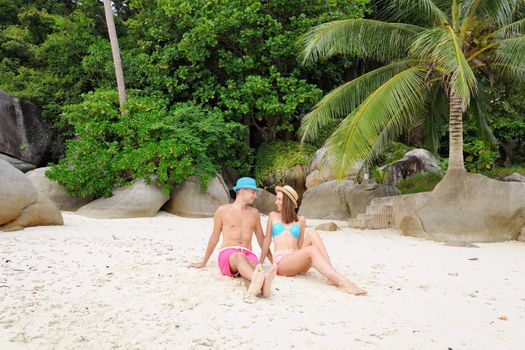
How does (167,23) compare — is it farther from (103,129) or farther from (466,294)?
(466,294)

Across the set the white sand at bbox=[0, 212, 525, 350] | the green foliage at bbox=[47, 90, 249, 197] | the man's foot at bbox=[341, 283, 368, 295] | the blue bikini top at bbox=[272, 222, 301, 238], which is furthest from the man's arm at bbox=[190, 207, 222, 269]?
the green foliage at bbox=[47, 90, 249, 197]

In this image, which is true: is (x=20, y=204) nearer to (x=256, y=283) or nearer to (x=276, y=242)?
(x=276, y=242)

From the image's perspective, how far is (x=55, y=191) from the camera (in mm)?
11422

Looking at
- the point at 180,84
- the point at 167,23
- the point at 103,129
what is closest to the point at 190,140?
the point at 103,129

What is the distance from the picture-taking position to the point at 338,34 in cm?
905

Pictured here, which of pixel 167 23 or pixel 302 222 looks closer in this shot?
pixel 302 222

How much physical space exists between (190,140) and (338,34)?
471 cm

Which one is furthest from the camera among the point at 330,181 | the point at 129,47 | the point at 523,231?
the point at 129,47

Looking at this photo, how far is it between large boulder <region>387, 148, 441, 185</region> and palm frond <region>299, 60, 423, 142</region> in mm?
5512

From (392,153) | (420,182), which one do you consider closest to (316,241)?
(420,182)

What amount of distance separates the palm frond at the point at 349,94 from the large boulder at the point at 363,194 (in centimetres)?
297

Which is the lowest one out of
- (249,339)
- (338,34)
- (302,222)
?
(249,339)

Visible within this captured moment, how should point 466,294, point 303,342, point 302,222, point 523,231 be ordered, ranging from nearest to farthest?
point 303,342, point 466,294, point 302,222, point 523,231

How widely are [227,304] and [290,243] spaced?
115 cm
